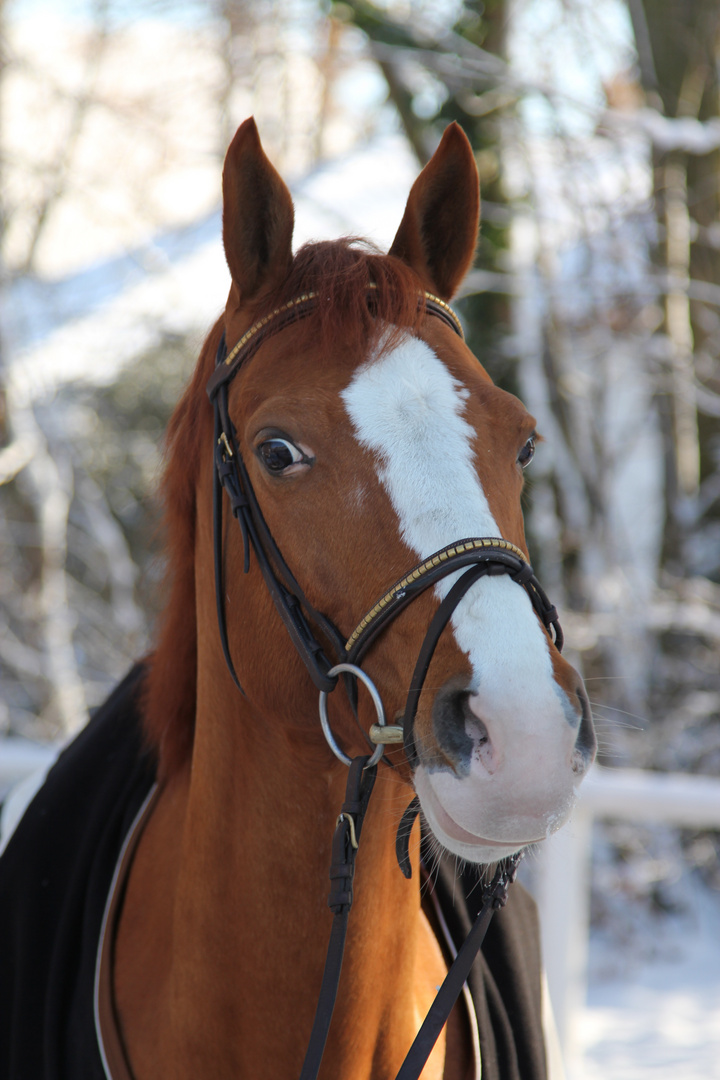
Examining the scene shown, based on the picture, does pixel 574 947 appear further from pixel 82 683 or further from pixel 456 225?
pixel 82 683

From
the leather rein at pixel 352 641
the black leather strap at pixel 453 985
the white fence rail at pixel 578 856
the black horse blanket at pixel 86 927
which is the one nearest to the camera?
the leather rein at pixel 352 641

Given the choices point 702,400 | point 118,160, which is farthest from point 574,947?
point 118,160

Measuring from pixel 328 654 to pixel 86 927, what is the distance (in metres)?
0.82

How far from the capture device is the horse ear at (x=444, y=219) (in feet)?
5.09

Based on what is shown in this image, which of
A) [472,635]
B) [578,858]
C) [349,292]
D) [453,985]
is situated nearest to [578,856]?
[578,858]

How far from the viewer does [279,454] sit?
50.5 inches

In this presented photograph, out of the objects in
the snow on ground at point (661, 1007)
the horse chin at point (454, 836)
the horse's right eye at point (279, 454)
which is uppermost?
the horse's right eye at point (279, 454)

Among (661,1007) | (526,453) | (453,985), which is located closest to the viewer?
(453,985)

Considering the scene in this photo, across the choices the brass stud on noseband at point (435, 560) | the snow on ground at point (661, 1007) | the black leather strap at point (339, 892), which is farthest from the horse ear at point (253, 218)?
the snow on ground at point (661, 1007)

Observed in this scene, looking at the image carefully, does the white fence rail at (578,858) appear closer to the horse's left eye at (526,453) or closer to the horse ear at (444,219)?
the horse's left eye at (526,453)

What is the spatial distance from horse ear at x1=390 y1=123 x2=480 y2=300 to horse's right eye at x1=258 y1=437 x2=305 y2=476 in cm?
46

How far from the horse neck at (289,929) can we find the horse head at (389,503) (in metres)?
0.07

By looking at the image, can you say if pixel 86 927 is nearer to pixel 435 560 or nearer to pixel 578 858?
pixel 435 560

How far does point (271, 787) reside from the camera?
1.36 meters
